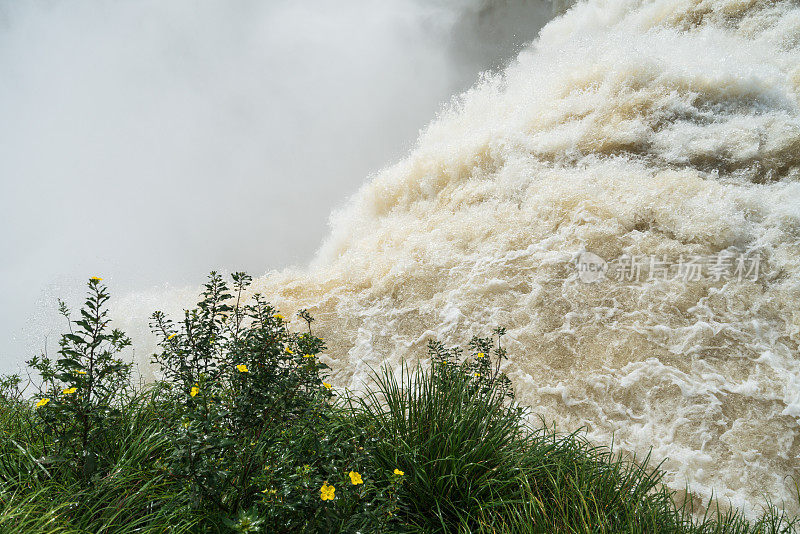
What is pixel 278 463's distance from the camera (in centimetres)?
145

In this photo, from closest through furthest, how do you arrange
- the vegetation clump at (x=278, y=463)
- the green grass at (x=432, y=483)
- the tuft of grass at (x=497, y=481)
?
the vegetation clump at (x=278, y=463) → the green grass at (x=432, y=483) → the tuft of grass at (x=497, y=481)

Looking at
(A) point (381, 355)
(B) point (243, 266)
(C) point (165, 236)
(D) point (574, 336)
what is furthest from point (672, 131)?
(C) point (165, 236)

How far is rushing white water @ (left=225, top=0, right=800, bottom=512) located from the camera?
9.84 ft

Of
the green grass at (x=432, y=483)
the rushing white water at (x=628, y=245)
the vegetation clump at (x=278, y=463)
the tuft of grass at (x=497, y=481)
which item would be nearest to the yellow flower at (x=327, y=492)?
the vegetation clump at (x=278, y=463)

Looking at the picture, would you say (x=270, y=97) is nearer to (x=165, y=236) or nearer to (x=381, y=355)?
(x=165, y=236)

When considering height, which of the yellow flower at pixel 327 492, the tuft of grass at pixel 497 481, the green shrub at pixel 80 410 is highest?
the green shrub at pixel 80 410

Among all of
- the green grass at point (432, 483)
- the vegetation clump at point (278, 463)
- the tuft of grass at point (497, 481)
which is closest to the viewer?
the vegetation clump at point (278, 463)

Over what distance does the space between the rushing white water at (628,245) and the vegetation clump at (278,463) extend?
3.71 ft

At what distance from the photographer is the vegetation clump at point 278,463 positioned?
1368 mm

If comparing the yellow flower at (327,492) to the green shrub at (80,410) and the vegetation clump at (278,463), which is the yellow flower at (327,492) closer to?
the vegetation clump at (278,463)

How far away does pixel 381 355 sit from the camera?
159 inches

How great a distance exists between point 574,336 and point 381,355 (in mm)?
1699

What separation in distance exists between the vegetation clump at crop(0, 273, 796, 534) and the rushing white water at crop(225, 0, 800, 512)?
3.71 ft

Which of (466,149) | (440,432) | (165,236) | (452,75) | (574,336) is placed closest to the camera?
(440,432)
